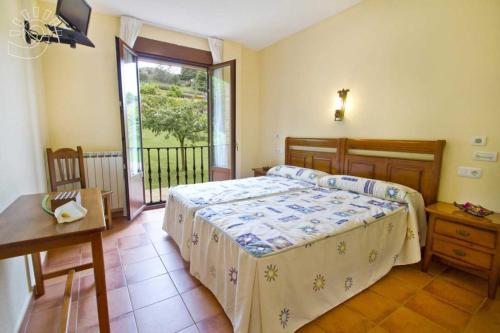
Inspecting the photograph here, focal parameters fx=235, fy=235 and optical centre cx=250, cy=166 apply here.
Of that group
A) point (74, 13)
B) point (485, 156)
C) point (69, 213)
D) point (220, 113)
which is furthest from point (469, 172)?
point (74, 13)

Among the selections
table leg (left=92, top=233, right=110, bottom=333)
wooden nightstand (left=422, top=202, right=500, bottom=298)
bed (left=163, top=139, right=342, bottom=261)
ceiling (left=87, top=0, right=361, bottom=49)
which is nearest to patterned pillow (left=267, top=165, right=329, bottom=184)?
bed (left=163, top=139, right=342, bottom=261)

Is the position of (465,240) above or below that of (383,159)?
below

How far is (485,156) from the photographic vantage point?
6.77ft

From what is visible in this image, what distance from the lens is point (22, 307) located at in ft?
5.25

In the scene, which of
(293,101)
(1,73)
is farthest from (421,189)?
(1,73)

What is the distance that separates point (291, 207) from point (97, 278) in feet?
4.94

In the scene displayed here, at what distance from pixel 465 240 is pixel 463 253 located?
0.37 feet

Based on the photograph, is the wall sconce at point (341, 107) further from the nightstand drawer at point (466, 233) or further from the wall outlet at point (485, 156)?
the nightstand drawer at point (466, 233)

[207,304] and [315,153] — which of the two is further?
[315,153]

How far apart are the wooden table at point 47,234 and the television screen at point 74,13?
4.45 ft

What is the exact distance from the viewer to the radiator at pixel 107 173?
326 cm

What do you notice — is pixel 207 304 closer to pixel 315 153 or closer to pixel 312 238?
pixel 312 238

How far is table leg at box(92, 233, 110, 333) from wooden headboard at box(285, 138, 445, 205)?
109 inches

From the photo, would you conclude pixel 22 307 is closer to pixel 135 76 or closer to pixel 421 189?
pixel 135 76
